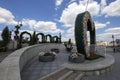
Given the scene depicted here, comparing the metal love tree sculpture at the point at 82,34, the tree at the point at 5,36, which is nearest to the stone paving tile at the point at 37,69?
the metal love tree sculpture at the point at 82,34

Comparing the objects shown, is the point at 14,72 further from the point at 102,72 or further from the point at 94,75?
the point at 102,72

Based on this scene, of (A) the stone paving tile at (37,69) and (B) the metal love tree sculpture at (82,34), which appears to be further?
(B) the metal love tree sculpture at (82,34)

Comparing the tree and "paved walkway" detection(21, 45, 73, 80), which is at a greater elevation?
the tree

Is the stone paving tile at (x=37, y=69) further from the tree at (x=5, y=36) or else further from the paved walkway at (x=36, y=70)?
the tree at (x=5, y=36)

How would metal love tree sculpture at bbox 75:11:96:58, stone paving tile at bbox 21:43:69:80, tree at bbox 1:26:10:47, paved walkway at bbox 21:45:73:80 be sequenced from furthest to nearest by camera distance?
1. tree at bbox 1:26:10:47
2. metal love tree sculpture at bbox 75:11:96:58
3. stone paving tile at bbox 21:43:69:80
4. paved walkway at bbox 21:45:73:80

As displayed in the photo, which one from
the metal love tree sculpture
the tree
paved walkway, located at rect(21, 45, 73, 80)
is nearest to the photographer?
paved walkway, located at rect(21, 45, 73, 80)

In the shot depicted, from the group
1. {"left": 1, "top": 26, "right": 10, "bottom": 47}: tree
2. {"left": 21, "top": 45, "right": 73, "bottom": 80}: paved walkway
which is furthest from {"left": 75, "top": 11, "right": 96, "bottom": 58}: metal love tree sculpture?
{"left": 1, "top": 26, "right": 10, "bottom": 47}: tree

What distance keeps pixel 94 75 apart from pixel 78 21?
17.2ft

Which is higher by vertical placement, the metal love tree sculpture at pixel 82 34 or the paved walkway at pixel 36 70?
the metal love tree sculpture at pixel 82 34

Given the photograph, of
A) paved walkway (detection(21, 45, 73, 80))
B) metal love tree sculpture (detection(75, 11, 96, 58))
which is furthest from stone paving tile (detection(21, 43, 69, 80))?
metal love tree sculpture (detection(75, 11, 96, 58))

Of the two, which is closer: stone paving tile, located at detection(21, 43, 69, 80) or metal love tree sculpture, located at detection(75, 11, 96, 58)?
stone paving tile, located at detection(21, 43, 69, 80)

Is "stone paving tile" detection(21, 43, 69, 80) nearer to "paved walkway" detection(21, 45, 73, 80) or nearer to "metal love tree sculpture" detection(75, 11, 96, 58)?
"paved walkway" detection(21, 45, 73, 80)

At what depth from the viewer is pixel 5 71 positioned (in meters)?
4.27

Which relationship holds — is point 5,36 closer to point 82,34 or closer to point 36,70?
point 82,34
